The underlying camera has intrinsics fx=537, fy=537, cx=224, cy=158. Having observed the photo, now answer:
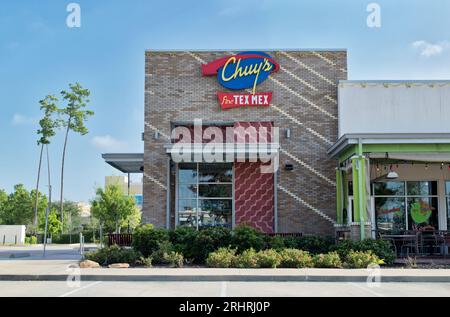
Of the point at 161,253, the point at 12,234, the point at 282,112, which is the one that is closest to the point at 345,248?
the point at 161,253

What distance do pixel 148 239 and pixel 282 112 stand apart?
8390mm

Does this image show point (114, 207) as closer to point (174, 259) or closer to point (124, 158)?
point (124, 158)

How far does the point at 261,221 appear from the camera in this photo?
880 inches

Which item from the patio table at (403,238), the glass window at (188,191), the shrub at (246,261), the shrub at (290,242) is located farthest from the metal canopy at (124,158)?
the patio table at (403,238)

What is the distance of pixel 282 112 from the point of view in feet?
74.5

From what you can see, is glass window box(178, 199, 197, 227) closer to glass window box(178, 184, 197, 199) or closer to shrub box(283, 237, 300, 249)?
glass window box(178, 184, 197, 199)

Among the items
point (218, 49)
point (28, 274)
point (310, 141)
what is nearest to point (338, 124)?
point (310, 141)

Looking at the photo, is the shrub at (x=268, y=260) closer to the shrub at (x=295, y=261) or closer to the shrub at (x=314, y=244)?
the shrub at (x=295, y=261)

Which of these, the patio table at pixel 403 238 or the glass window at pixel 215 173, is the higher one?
the glass window at pixel 215 173

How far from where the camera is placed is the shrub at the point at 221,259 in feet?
52.0

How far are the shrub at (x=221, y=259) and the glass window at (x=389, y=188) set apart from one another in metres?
8.77

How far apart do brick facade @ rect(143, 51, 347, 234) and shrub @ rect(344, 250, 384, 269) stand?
6198mm

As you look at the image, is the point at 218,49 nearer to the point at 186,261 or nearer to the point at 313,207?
the point at 313,207

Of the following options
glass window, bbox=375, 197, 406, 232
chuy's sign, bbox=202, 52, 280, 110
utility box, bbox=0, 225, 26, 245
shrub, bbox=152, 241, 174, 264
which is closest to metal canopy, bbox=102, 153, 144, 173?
chuy's sign, bbox=202, 52, 280, 110
